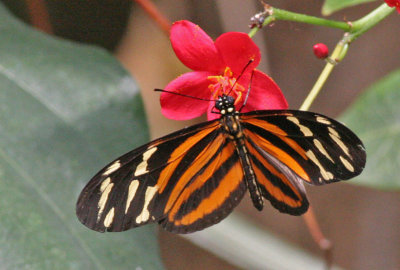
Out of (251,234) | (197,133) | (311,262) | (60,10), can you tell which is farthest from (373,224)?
(197,133)

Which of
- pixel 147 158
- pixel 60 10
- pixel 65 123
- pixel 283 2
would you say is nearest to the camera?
pixel 147 158

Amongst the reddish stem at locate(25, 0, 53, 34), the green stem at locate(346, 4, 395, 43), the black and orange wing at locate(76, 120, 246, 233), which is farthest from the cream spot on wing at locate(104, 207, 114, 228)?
the reddish stem at locate(25, 0, 53, 34)

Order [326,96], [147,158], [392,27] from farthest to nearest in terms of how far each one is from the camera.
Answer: [326,96]
[392,27]
[147,158]

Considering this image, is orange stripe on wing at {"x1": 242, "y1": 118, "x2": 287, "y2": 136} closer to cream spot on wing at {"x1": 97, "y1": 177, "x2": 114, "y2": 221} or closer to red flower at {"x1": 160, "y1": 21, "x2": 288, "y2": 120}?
red flower at {"x1": 160, "y1": 21, "x2": 288, "y2": 120}

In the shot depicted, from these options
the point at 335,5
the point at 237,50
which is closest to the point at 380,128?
the point at 335,5

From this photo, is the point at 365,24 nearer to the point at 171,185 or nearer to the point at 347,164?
the point at 347,164

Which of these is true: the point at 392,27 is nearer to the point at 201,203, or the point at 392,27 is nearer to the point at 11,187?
the point at 201,203

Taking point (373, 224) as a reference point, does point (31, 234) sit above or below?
above
